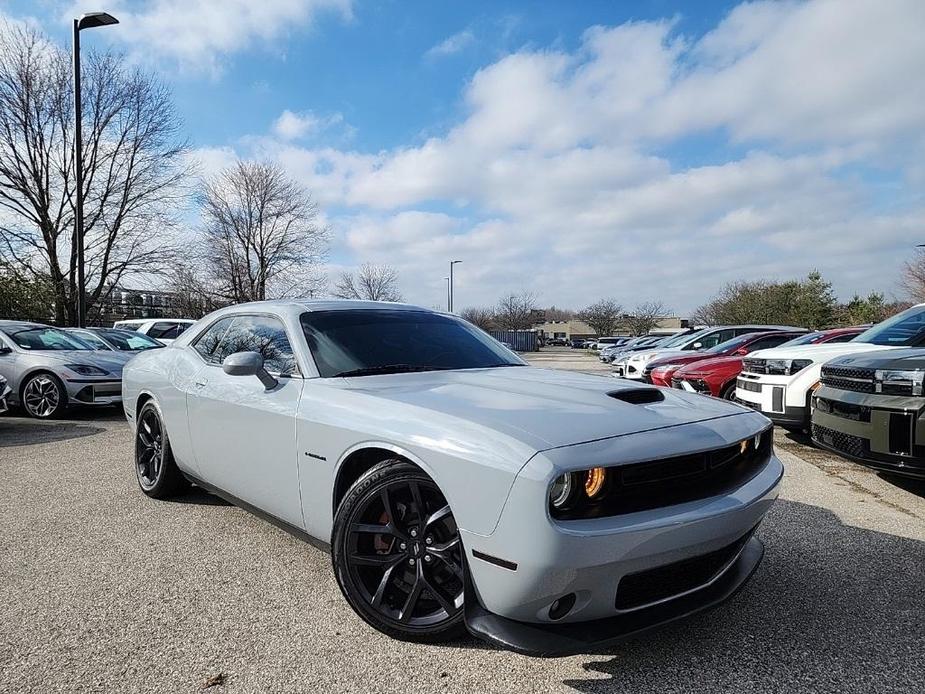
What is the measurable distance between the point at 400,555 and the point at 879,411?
359cm

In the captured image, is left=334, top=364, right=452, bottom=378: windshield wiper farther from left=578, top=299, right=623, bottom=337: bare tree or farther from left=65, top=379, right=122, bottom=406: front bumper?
left=578, top=299, right=623, bottom=337: bare tree

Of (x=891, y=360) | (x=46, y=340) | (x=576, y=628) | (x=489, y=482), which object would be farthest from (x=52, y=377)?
(x=891, y=360)

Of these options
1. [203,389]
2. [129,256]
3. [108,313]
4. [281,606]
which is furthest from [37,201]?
[281,606]

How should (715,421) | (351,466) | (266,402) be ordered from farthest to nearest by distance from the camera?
(266,402) → (351,466) → (715,421)

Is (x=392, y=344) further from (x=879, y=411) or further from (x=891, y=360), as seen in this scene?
(x=891, y=360)

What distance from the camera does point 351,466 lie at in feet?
8.71

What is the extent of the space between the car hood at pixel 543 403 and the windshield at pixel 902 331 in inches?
164

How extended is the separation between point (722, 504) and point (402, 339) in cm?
193

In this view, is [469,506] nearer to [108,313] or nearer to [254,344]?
[254,344]

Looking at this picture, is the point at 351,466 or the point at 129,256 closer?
the point at 351,466

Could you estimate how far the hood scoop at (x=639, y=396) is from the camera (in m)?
2.61

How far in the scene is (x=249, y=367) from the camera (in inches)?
119

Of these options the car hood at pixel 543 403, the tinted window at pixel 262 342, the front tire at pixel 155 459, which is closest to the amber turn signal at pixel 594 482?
the car hood at pixel 543 403

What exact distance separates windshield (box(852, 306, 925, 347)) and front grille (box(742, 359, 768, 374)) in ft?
3.07
